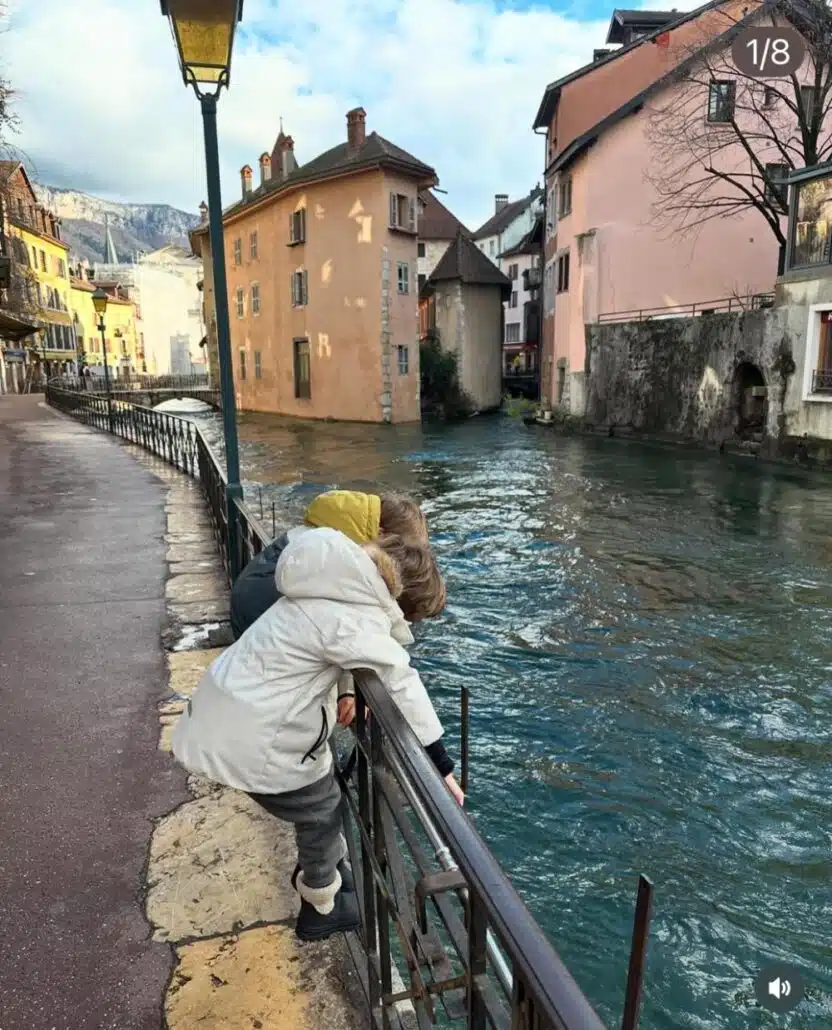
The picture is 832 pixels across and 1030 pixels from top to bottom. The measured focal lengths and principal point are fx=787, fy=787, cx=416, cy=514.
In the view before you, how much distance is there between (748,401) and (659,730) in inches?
747

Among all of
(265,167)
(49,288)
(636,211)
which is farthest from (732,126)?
(49,288)

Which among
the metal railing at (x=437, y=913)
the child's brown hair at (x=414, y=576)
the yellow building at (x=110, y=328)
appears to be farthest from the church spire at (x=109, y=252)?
the metal railing at (x=437, y=913)

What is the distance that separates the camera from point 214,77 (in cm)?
485

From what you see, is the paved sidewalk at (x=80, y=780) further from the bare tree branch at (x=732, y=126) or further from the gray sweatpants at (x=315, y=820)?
the bare tree branch at (x=732, y=126)

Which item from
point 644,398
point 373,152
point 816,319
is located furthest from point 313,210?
point 816,319

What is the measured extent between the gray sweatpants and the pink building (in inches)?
1055

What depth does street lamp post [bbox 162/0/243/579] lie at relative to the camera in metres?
4.43

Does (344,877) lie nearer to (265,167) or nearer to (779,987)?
(779,987)

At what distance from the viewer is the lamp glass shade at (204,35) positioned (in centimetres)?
438

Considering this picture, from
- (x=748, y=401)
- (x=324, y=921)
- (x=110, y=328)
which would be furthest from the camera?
(x=110, y=328)

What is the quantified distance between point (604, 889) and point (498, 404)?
39155mm

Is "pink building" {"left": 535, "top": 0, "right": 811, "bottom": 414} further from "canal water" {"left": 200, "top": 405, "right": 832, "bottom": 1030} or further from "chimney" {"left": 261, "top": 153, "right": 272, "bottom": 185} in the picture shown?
"canal water" {"left": 200, "top": 405, "right": 832, "bottom": 1030}

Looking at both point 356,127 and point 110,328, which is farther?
point 110,328

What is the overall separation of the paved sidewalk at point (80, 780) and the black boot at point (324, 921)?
411mm
